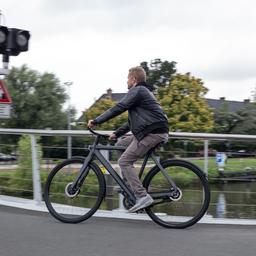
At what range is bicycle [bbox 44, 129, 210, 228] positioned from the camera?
650 cm

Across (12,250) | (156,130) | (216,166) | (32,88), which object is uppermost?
(32,88)

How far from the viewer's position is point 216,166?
711 cm

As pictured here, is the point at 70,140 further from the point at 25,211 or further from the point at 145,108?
the point at 145,108

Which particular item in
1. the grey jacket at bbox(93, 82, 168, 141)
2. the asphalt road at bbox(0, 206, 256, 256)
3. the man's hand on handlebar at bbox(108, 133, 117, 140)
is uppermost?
the grey jacket at bbox(93, 82, 168, 141)

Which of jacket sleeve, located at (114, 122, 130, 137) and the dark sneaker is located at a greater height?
jacket sleeve, located at (114, 122, 130, 137)

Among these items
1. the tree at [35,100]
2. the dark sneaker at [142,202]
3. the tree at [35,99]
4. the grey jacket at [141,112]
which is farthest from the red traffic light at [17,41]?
the tree at [35,99]

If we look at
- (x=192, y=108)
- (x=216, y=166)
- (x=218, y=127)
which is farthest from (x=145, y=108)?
(x=218, y=127)

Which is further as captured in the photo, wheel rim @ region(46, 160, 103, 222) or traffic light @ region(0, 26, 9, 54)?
traffic light @ region(0, 26, 9, 54)

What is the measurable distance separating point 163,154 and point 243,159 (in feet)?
3.29

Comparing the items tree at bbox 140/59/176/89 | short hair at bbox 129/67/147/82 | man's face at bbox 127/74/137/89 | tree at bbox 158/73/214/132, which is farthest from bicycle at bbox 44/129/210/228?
tree at bbox 140/59/176/89

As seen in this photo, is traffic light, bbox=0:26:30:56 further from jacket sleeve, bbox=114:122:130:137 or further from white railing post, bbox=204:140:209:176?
white railing post, bbox=204:140:209:176

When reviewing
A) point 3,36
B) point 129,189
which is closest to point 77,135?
point 129,189

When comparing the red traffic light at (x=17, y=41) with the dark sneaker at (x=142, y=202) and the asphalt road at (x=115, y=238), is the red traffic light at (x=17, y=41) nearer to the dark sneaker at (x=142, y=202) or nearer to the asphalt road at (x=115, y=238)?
the asphalt road at (x=115, y=238)

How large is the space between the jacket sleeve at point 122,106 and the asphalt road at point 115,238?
122cm
